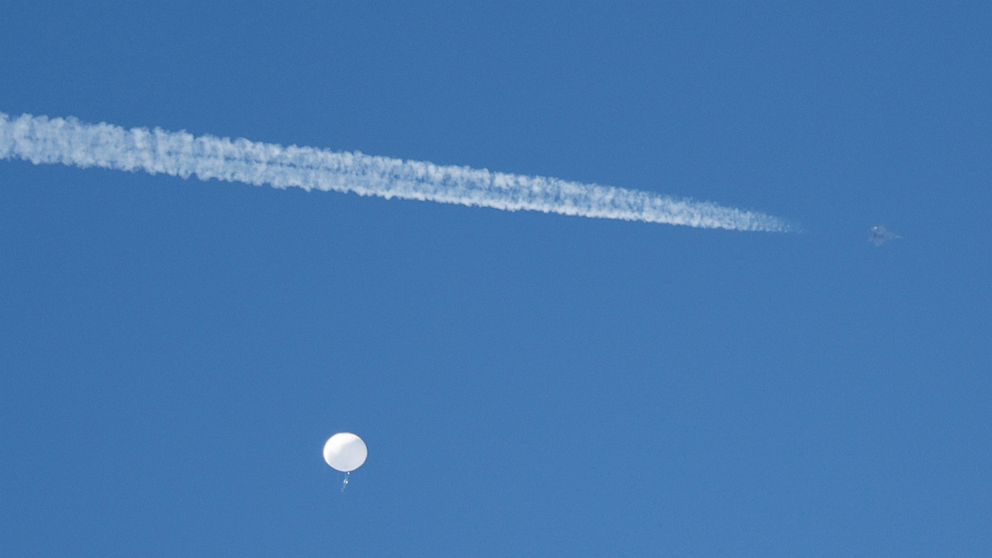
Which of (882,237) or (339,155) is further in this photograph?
(882,237)

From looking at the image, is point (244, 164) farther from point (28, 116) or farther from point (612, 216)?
point (612, 216)

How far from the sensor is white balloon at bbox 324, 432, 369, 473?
133 feet

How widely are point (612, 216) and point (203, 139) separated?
12.7m

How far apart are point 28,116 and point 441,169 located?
10875 mm

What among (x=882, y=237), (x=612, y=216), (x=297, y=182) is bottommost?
(x=297, y=182)

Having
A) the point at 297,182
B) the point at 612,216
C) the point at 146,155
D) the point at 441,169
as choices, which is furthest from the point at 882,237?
the point at 146,155

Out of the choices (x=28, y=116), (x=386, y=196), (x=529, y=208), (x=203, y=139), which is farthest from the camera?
(x=529, y=208)

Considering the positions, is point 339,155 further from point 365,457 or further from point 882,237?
point 882,237

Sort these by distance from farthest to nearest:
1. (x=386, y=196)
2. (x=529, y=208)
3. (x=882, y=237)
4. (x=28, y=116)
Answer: (x=882, y=237) → (x=529, y=208) → (x=386, y=196) → (x=28, y=116)

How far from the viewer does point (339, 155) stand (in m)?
37.6

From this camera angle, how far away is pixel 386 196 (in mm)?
38438

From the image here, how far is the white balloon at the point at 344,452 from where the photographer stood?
40.7 metres

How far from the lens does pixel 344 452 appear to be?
4069 centimetres

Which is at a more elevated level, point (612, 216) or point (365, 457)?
point (612, 216)
